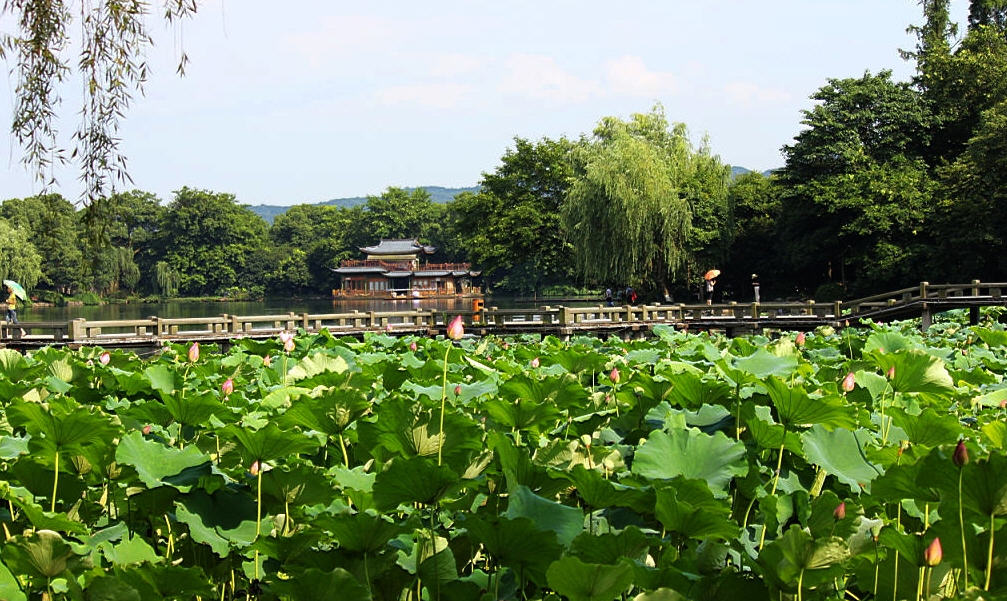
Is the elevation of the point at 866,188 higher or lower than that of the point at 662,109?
lower

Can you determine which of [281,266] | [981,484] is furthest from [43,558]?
[281,266]

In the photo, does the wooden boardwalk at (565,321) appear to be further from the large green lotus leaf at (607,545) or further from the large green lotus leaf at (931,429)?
the large green lotus leaf at (607,545)

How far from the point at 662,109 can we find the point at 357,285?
32.4 meters

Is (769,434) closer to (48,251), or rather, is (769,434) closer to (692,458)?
(692,458)

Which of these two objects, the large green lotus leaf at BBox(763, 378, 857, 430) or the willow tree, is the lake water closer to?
the willow tree

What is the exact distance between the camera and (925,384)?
7.43 ft

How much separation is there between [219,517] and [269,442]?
147mm

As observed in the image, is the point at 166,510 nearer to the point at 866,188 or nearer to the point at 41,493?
the point at 41,493

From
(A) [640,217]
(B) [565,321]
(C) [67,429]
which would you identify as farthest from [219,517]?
(A) [640,217]

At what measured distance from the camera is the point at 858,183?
27016 mm

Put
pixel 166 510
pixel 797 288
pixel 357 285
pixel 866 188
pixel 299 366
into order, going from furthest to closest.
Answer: pixel 357 285, pixel 797 288, pixel 866 188, pixel 299 366, pixel 166 510

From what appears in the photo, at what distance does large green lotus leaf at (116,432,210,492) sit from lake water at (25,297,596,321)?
3997 centimetres

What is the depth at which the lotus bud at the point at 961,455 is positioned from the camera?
1.05m

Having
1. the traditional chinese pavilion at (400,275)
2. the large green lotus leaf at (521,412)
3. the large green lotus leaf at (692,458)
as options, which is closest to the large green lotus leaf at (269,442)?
the large green lotus leaf at (521,412)
